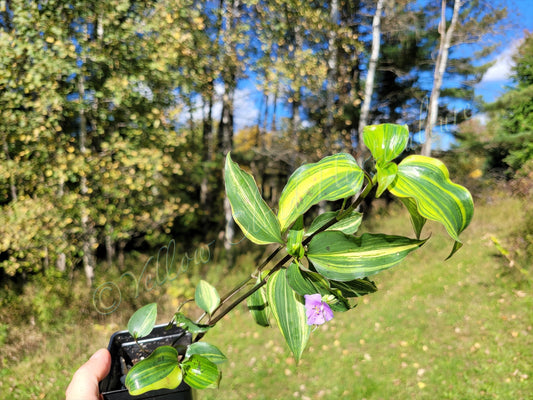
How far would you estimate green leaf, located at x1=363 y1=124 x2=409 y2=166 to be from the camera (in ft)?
1.23

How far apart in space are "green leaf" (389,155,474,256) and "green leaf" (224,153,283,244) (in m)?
0.15

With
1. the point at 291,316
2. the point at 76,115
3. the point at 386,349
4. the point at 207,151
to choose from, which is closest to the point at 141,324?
the point at 291,316

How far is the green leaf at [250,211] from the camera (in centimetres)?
44

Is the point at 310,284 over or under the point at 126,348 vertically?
over

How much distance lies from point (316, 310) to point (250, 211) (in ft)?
0.46

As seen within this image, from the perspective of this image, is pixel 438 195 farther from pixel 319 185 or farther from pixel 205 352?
pixel 205 352

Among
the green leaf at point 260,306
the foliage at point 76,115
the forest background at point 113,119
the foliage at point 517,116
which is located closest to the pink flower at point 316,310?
the green leaf at point 260,306

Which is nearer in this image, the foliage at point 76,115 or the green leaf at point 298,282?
the green leaf at point 298,282

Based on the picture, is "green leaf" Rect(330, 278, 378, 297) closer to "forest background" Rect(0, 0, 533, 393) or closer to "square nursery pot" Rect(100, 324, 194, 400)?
"square nursery pot" Rect(100, 324, 194, 400)

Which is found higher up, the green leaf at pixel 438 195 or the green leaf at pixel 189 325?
the green leaf at pixel 438 195

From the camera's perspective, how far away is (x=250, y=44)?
514 centimetres

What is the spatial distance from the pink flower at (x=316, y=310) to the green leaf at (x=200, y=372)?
0.15 metres

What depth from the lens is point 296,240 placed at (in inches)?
16.4

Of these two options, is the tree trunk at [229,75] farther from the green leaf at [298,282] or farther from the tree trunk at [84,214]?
the green leaf at [298,282]
